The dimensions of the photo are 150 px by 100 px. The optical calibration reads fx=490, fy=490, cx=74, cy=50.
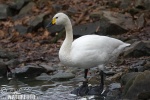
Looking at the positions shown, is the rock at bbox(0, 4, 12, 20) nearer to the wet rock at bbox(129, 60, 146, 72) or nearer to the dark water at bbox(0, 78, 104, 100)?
the dark water at bbox(0, 78, 104, 100)

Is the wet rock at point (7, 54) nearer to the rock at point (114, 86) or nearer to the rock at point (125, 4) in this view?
the rock at point (125, 4)

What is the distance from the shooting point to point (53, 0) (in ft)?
65.5

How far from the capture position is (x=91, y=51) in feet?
32.4

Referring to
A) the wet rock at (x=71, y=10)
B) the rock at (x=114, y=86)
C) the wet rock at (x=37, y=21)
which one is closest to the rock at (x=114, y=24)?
the wet rock at (x=71, y=10)

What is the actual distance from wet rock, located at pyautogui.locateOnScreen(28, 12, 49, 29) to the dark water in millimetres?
5112

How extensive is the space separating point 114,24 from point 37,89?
214 inches

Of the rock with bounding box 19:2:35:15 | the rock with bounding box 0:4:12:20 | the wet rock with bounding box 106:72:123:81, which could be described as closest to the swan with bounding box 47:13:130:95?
the wet rock with bounding box 106:72:123:81

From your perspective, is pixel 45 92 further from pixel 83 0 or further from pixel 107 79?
pixel 83 0

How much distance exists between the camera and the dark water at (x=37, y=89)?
9.84 meters

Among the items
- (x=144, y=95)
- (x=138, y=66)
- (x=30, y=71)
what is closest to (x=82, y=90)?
(x=144, y=95)

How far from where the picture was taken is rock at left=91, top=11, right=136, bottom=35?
51.4 feet

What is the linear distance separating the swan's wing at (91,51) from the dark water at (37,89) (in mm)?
729

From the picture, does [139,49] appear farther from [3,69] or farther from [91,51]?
[3,69]

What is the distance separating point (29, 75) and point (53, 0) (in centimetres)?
789
